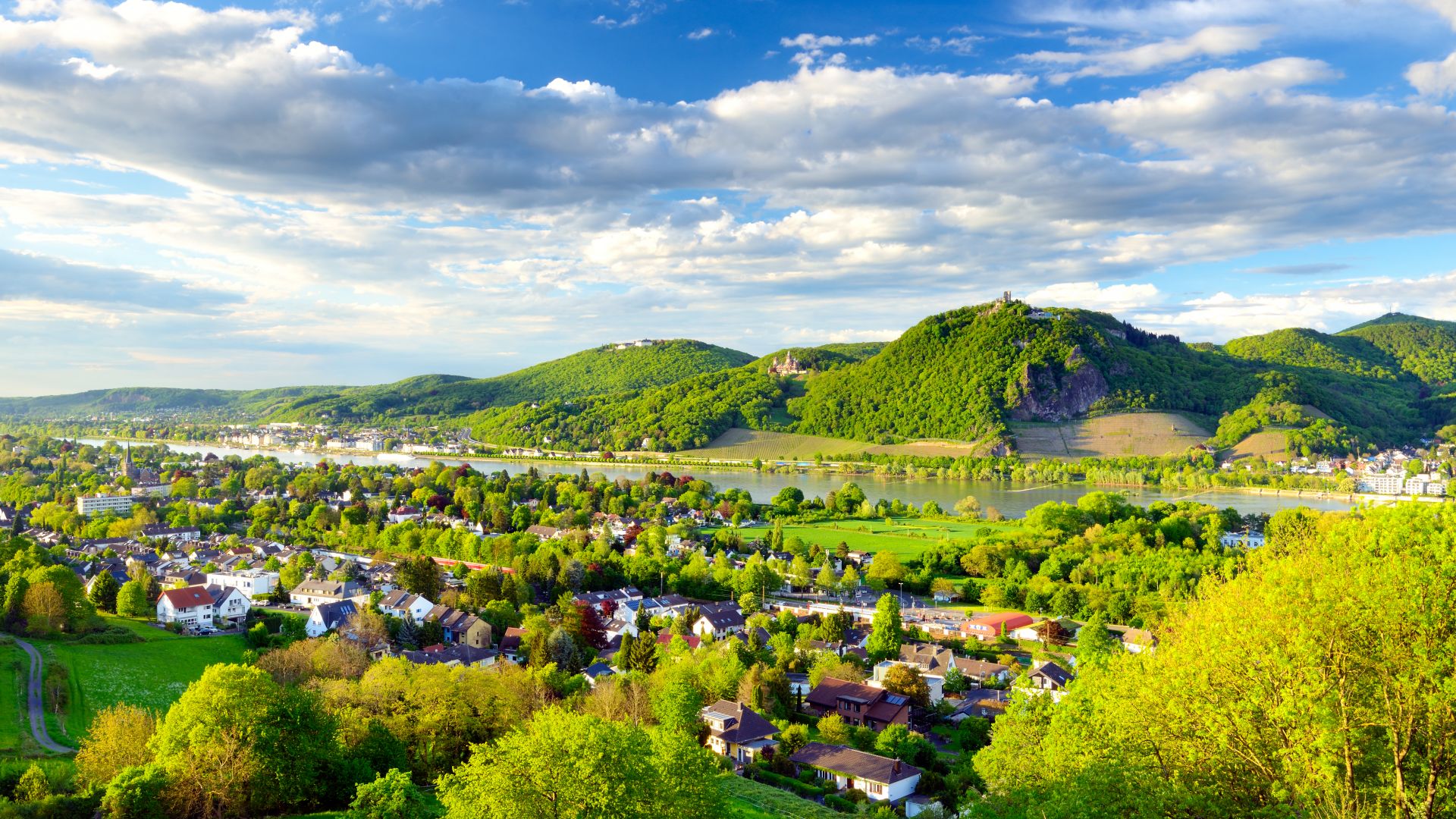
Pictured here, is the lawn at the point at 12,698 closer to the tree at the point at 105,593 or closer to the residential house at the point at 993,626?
the tree at the point at 105,593

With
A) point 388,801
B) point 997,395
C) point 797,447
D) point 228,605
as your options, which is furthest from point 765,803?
point 997,395

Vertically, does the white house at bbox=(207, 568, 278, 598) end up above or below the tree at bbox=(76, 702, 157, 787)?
below

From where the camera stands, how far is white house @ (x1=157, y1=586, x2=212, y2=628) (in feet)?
74.2

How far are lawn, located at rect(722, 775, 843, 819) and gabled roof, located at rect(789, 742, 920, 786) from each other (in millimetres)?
1014

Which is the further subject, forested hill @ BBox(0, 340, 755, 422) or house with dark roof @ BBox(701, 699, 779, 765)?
forested hill @ BBox(0, 340, 755, 422)

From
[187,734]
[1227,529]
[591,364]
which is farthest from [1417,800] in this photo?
[591,364]

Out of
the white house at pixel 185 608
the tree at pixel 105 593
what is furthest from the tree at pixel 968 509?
the tree at pixel 105 593

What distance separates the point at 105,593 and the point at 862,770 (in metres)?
20.6

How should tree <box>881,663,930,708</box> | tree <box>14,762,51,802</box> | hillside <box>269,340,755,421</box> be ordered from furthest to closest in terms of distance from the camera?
hillside <box>269,340,755,421</box>, tree <box>881,663,930,708</box>, tree <box>14,762,51,802</box>

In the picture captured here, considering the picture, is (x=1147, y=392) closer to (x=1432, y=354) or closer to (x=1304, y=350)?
(x=1304, y=350)

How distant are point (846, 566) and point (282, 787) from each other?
22654 millimetres

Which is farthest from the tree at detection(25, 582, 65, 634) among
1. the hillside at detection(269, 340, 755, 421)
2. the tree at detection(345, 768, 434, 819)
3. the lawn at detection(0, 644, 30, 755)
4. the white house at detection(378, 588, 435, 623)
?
the hillside at detection(269, 340, 755, 421)

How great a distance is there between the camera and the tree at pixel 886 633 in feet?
67.9

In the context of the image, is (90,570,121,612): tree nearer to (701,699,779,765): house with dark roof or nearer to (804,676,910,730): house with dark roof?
(701,699,779,765): house with dark roof
